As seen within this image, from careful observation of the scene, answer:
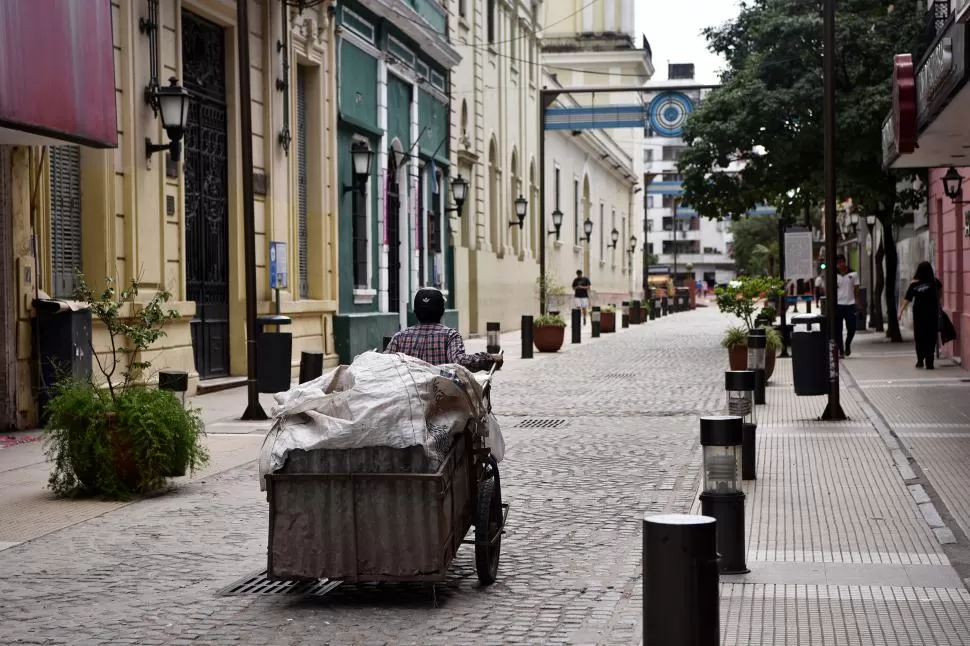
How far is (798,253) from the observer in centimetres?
2402

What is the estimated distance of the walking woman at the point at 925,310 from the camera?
69.3 feet

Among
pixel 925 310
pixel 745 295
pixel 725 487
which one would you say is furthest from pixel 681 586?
pixel 925 310

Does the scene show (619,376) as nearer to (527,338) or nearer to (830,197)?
(527,338)

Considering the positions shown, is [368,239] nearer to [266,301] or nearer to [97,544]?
[266,301]

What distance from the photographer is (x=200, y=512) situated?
9133mm

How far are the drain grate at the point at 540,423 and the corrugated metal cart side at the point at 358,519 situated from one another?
834 cm

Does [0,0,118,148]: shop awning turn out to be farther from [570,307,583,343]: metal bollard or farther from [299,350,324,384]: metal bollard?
[570,307,583,343]: metal bollard

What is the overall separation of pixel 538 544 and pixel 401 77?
21188 mm

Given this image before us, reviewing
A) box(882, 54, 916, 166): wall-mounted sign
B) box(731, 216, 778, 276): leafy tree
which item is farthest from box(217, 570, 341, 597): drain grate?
box(731, 216, 778, 276): leafy tree

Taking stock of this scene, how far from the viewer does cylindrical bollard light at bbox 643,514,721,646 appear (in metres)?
4.42

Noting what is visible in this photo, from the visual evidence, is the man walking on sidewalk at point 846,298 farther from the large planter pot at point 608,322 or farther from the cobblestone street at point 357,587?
the large planter pot at point 608,322

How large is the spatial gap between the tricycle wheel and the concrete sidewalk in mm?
1131

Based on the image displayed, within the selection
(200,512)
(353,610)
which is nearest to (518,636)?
(353,610)

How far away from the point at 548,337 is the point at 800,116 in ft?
22.5
